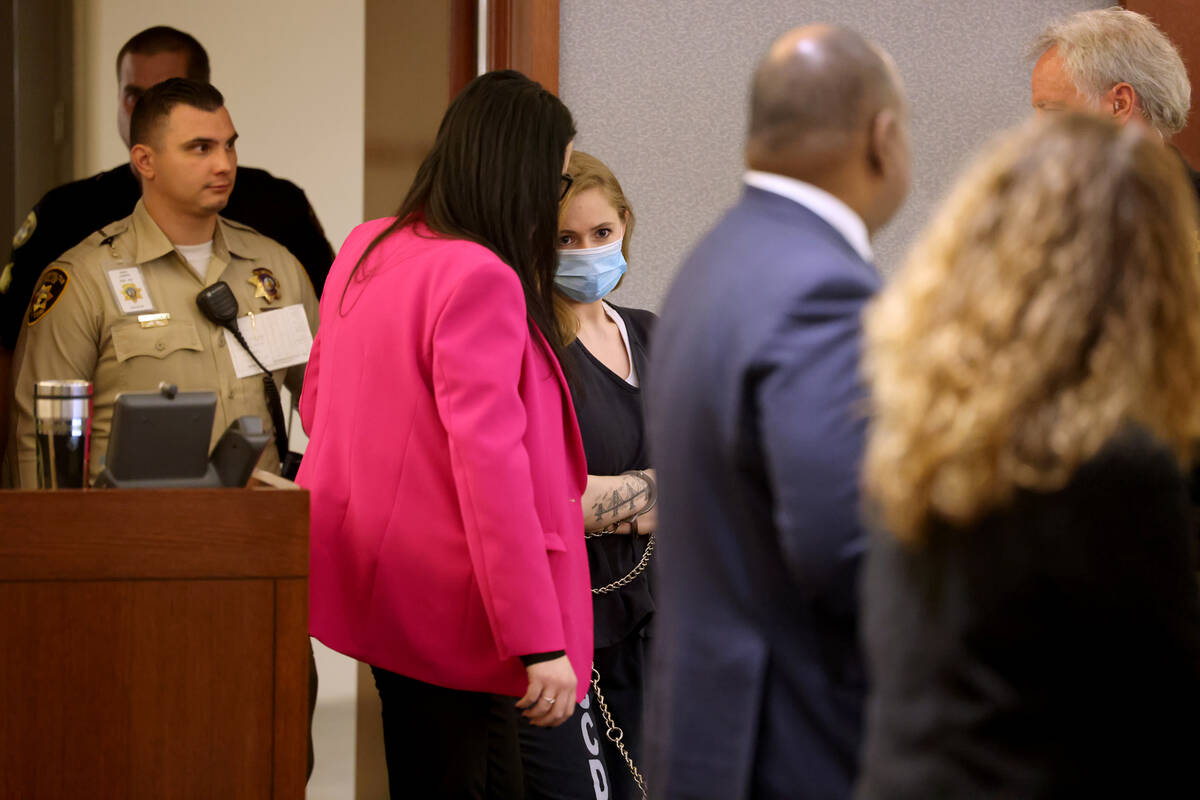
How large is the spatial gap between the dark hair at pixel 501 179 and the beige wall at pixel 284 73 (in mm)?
3105

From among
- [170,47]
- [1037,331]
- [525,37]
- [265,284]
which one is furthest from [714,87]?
[1037,331]

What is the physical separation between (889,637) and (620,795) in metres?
1.23

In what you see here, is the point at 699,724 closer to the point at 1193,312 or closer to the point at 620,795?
the point at 1193,312

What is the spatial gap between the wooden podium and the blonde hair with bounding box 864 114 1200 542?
1.04 meters

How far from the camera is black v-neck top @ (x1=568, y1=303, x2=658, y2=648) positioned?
2117 millimetres

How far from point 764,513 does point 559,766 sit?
3.13 ft

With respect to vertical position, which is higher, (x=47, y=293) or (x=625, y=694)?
(x=47, y=293)

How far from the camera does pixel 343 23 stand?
A: 4922mm

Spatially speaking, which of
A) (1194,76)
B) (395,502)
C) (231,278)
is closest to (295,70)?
(231,278)

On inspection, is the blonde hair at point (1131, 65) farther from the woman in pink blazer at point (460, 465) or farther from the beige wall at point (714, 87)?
the woman in pink blazer at point (460, 465)

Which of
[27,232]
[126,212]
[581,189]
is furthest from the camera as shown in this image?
[126,212]

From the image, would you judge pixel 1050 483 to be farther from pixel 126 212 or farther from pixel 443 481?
pixel 126 212

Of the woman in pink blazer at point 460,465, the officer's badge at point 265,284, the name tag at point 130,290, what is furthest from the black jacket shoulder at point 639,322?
the name tag at point 130,290

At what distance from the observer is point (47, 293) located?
270 cm
